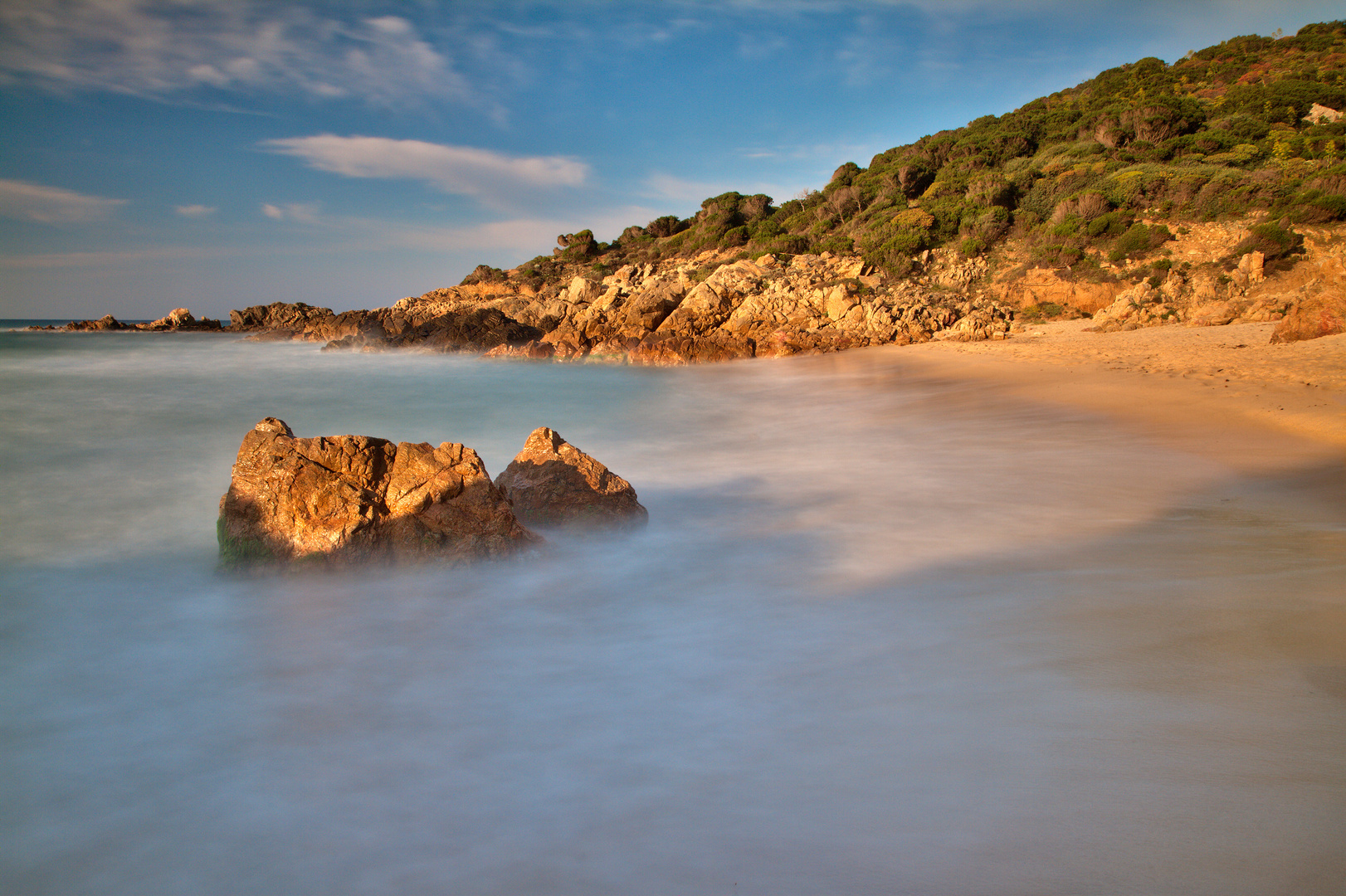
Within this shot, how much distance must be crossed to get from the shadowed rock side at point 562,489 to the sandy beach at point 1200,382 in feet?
17.1

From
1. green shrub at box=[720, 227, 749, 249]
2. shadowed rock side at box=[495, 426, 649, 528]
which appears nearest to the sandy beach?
shadowed rock side at box=[495, 426, 649, 528]

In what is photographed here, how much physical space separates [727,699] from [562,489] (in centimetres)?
244

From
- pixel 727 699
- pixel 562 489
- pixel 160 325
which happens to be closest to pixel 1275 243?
pixel 562 489

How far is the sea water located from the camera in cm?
205

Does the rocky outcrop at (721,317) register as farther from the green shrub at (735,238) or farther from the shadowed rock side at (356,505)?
the shadowed rock side at (356,505)

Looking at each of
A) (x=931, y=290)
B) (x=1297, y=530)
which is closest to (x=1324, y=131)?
(x=931, y=290)

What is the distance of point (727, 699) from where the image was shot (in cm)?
294

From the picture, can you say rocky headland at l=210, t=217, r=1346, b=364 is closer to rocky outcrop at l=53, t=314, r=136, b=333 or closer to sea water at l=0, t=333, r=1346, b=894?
sea water at l=0, t=333, r=1346, b=894

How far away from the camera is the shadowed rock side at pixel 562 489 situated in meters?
4.94

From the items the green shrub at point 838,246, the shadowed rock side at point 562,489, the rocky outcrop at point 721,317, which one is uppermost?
the green shrub at point 838,246

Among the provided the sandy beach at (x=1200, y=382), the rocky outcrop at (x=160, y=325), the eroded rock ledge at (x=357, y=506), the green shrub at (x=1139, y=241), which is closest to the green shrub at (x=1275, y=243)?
the green shrub at (x=1139, y=241)

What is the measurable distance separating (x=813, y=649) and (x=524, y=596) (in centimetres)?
174

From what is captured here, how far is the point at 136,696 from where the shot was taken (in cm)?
319

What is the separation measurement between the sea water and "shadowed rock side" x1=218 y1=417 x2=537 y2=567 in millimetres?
195
